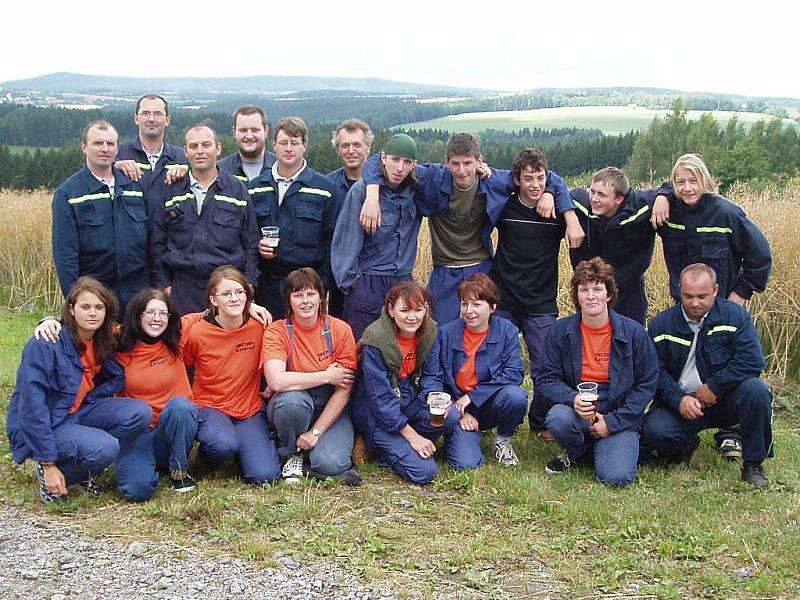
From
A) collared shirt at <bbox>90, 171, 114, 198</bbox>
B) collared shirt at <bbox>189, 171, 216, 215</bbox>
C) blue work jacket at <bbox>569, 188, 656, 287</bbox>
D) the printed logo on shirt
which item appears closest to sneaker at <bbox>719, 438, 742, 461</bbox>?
blue work jacket at <bbox>569, 188, 656, 287</bbox>

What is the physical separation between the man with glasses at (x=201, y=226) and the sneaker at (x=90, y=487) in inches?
56.7

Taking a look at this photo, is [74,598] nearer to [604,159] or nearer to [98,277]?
[98,277]

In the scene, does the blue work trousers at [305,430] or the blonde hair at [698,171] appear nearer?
the blue work trousers at [305,430]

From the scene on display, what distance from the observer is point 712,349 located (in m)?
5.52

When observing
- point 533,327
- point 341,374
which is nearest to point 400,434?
point 341,374

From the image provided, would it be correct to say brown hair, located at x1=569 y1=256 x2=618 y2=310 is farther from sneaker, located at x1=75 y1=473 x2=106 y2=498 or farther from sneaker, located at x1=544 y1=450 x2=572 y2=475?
sneaker, located at x1=75 y1=473 x2=106 y2=498

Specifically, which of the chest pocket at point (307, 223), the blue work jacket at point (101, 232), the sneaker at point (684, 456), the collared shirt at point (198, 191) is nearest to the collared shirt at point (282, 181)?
the chest pocket at point (307, 223)

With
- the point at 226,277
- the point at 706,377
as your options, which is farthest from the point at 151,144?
the point at 706,377

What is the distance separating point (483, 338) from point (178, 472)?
2.27 m

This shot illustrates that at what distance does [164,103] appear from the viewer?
681 centimetres

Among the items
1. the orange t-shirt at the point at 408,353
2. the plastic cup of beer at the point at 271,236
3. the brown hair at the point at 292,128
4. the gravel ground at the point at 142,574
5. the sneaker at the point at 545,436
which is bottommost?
the sneaker at the point at 545,436

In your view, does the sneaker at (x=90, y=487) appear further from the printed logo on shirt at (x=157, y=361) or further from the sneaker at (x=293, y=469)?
the sneaker at (x=293, y=469)

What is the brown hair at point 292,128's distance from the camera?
20.1ft

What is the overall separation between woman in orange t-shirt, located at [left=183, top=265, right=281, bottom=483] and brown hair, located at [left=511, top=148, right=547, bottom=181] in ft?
7.27
